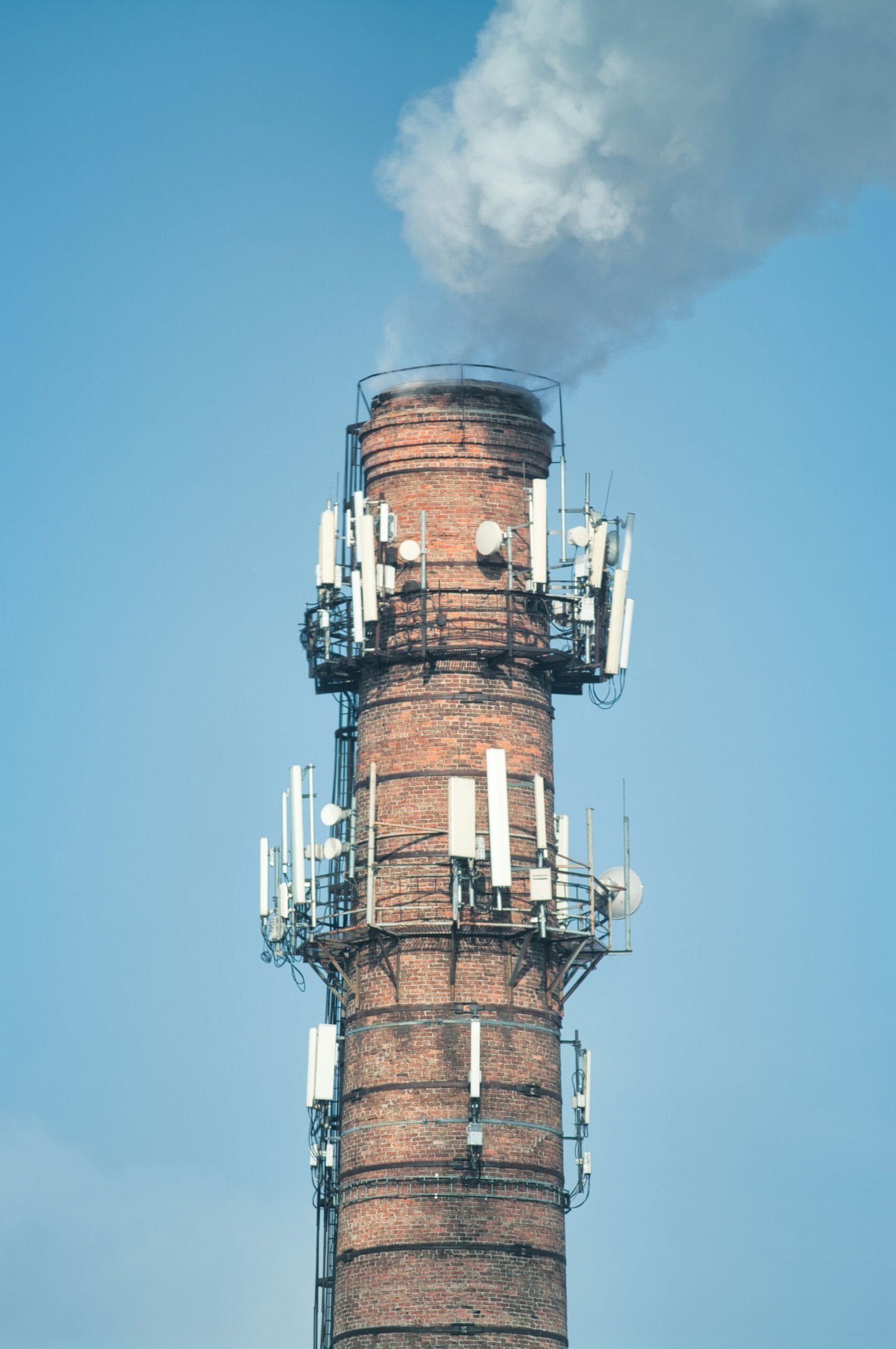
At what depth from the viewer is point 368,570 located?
54.0m

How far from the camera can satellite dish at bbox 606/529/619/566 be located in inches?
2178

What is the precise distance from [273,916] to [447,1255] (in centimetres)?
735

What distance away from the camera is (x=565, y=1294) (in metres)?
52.3

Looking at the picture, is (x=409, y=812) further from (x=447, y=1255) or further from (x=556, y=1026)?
(x=447, y=1255)

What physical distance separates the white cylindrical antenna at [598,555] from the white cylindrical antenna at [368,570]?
4.07m

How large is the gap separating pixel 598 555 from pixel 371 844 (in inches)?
275

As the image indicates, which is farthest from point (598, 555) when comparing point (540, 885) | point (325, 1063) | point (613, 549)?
point (325, 1063)

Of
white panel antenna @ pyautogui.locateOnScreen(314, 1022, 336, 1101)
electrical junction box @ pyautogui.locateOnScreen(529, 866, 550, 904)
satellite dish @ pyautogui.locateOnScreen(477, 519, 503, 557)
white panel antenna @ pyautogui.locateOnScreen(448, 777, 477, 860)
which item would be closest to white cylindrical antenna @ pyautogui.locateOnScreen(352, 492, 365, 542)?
satellite dish @ pyautogui.locateOnScreen(477, 519, 503, 557)

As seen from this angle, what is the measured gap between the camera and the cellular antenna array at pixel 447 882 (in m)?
51.5

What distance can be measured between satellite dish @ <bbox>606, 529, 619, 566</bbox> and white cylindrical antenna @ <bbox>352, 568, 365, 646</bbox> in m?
4.75

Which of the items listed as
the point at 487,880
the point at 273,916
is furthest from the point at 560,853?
the point at 273,916

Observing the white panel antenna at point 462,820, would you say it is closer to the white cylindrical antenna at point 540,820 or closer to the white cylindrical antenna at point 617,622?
the white cylindrical antenna at point 540,820

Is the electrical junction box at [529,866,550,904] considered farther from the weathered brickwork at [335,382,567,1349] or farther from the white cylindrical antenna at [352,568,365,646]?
the white cylindrical antenna at [352,568,365,646]

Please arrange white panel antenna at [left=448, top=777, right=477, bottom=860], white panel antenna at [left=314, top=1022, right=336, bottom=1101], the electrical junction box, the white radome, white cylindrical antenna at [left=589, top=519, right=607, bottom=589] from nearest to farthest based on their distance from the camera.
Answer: white panel antenna at [left=448, top=777, right=477, bottom=860] → the electrical junction box → white panel antenna at [left=314, top=1022, right=336, bottom=1101] → the white radome → white cylindrical antenna at [left=589, top=519, right=607, bottom=589]
